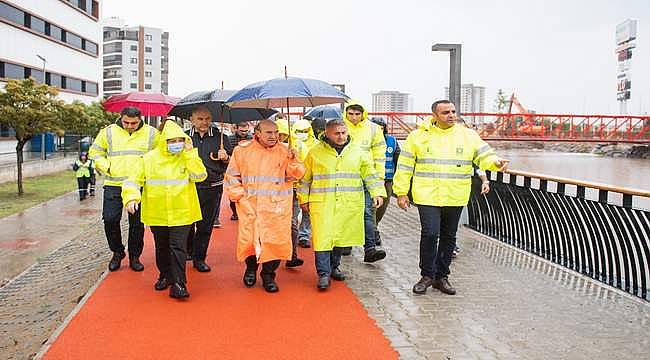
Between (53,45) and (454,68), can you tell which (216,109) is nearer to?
(454,68)

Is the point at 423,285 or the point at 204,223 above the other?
the point at 204,223

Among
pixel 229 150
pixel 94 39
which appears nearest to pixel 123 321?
pixel 229 150

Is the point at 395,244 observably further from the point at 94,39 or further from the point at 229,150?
the point at 94,39

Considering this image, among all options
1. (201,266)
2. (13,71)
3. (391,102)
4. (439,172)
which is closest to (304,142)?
(201,266)

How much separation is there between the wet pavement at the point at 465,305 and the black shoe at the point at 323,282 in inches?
10.2

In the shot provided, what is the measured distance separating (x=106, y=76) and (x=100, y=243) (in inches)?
3675

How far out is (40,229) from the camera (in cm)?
1141

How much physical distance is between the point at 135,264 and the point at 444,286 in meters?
3.11

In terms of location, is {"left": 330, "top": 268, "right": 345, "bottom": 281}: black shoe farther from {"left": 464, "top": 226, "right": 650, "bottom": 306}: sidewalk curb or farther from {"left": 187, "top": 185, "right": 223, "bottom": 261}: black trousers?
{"left": 464, "top": 226, "right": 650, "bottom": 306}: sidewalk curb

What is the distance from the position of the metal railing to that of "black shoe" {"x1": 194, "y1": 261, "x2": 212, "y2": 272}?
12.5 feet

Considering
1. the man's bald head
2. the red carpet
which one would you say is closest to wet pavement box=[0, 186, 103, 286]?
the red carpet

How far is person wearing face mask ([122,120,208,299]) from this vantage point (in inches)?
199

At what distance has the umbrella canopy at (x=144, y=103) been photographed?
22.0ft

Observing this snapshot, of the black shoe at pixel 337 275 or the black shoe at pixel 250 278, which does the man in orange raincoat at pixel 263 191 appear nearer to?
the black shoe at pixel 250 278
